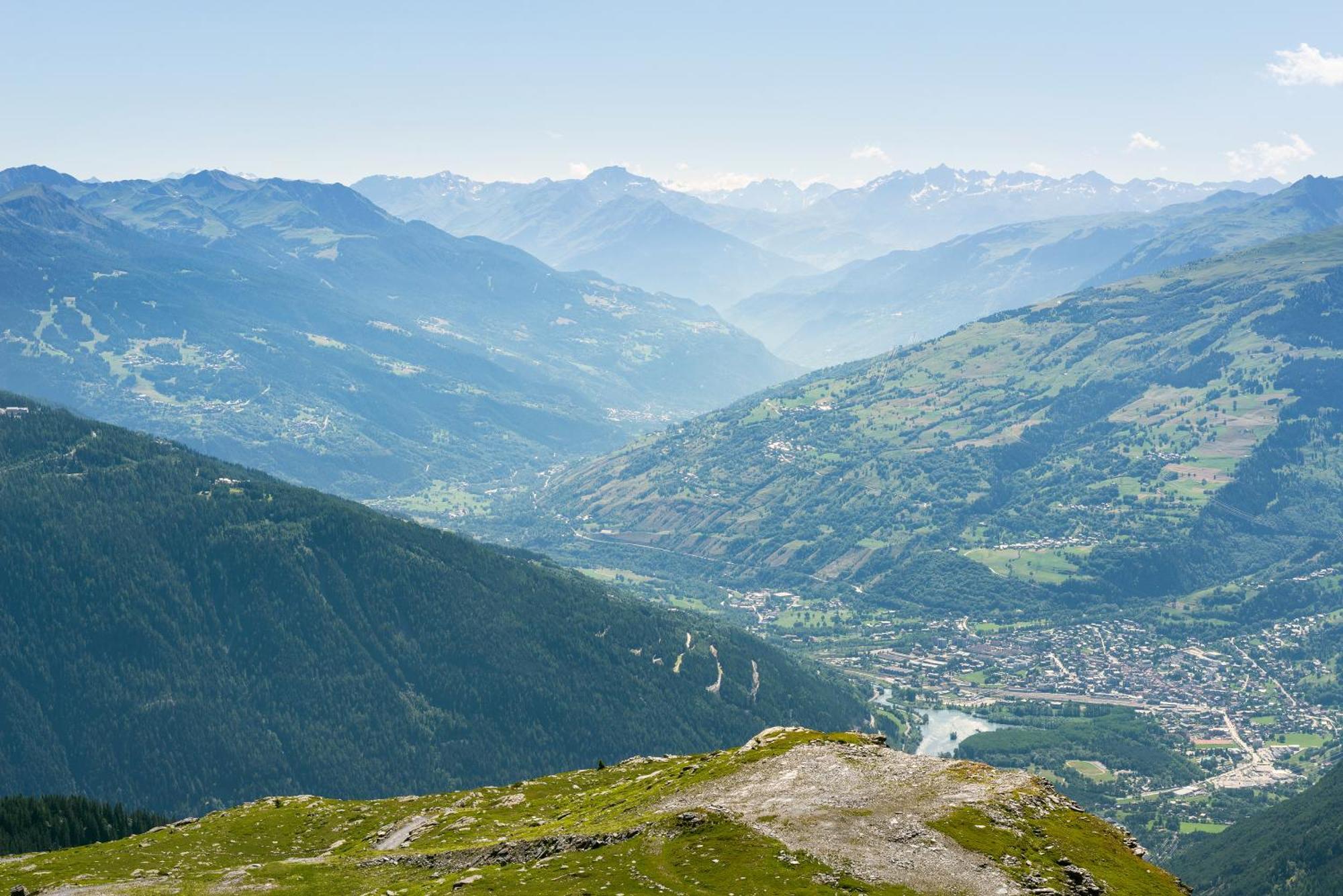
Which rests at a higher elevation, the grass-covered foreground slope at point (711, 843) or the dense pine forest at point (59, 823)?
the grass-covered foreground slope at point (711, 843)

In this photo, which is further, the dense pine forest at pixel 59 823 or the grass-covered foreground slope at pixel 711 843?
the dense pine forest at pixel 59 823

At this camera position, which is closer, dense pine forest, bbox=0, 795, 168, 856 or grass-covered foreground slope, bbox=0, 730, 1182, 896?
grass-covered foreground slope, bbox=0, 730, 1182, 896

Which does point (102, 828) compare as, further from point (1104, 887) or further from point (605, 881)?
point (1104, 887)

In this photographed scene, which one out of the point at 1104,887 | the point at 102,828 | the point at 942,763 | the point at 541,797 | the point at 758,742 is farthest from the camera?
the point at 102,828

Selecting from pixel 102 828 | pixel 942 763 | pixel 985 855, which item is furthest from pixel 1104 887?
pixel 102 828

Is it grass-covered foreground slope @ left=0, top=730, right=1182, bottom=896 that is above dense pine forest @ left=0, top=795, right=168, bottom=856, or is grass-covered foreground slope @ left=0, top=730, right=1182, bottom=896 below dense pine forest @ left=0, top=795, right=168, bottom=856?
above

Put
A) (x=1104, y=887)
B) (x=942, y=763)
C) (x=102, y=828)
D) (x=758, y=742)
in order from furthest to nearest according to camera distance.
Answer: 1. (x=102, y=828)
2. (x=758, y=742)
3. (x=942, y=763)
4. (x=1104, y=887)

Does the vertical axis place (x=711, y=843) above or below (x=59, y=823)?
above

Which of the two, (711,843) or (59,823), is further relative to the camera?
(59,823)
